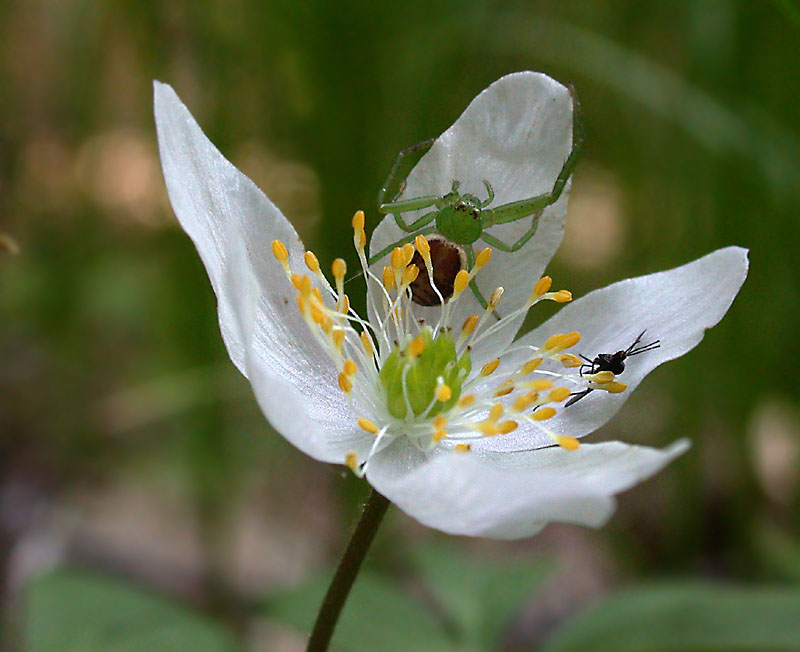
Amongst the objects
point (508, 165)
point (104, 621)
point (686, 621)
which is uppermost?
point (508, 165)

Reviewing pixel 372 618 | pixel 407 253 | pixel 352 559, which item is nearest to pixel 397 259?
pixel 407 253

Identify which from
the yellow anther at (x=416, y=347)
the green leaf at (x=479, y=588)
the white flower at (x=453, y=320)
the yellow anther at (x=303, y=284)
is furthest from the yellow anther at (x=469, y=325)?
the green leaf at (x=479, y=588)

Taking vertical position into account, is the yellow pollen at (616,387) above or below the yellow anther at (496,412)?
above

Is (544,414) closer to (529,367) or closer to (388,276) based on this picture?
(529,367)

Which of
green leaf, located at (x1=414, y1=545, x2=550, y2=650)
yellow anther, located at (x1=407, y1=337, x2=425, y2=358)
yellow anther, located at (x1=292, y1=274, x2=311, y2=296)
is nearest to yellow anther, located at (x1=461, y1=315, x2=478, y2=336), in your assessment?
yellow anther, located at (x1=407, y1=337, x2=425, y2=358)

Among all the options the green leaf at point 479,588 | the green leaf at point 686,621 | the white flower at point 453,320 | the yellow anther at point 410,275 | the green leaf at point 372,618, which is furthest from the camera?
the green leaf at point 479,588

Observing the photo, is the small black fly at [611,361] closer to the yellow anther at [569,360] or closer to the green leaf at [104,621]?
the yellow anther at [569,360]
